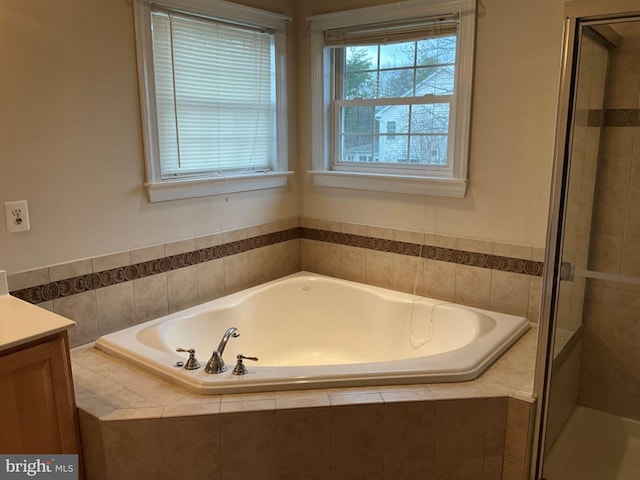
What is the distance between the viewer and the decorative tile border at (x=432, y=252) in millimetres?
2650

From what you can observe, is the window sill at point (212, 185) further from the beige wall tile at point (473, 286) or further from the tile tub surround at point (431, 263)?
the beige wall tile at point (473, 286)

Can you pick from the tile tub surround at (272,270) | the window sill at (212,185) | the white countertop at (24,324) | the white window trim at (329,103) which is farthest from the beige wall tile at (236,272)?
the white countertop at (24,324)

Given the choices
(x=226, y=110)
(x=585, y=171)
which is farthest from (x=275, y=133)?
(x=585, y=171)

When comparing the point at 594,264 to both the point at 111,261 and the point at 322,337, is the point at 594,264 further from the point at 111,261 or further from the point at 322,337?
the point at 111,261

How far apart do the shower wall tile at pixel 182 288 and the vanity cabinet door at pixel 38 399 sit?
94 centimetres

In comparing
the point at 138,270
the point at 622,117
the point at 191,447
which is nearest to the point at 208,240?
the point at 138,270

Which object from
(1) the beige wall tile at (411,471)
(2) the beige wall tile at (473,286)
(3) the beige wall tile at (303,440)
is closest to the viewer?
(3) the beige wall tile at (303,440)

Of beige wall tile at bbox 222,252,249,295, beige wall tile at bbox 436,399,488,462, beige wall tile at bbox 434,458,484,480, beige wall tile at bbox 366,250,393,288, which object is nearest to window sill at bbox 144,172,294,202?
beige wall tile at bbox 222,252,249,295

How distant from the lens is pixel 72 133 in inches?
88.6

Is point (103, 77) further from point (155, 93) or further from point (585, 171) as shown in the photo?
point (585, 171)

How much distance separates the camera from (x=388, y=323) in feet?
9.78

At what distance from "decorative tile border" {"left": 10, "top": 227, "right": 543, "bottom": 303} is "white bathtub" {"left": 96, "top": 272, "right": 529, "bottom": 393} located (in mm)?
239

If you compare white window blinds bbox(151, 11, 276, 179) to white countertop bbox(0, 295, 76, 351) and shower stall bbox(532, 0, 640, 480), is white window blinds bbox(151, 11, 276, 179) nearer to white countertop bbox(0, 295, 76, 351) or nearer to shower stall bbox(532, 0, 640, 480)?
white countertop bbox(0, 295, 76, 351)

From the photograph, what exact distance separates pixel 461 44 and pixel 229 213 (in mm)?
1515
